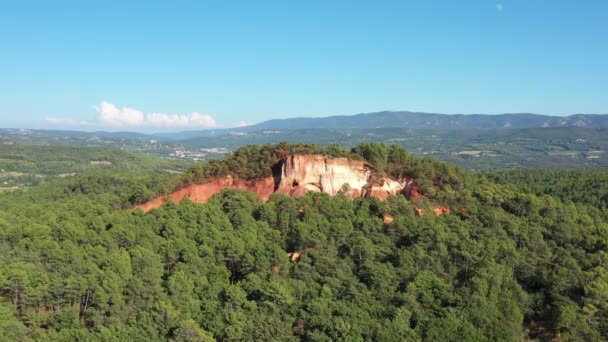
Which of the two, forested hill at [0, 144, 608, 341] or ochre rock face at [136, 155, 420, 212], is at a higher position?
ochre rock face at [136, 155, 420, 212]

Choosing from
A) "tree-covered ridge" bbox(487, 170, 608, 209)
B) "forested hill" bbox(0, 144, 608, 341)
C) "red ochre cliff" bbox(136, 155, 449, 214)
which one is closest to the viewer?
"forested hill" bbox(0, 144, 608, 341)

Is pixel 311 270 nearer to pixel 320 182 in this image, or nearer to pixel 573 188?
pixel 320 182

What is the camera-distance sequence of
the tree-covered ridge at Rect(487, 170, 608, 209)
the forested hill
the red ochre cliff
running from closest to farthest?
the forested hill
the red ochre cliff
the tree-covered ridge at Rect(487, 170, 608, 209)

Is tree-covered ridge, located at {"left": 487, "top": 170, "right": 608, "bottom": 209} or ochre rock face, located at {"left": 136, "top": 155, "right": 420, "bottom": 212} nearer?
ochre rock face, located at {"left": 136, "top": 155, "right": 420, "bottom": 212}

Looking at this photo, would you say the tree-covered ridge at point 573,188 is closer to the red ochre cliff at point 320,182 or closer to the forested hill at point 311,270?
the forested hill at point 311,270

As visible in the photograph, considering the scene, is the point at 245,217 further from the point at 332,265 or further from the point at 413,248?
the point at 413,248

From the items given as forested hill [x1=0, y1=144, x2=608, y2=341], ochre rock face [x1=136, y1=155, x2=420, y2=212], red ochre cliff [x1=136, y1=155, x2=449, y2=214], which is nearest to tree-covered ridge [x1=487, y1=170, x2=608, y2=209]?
forested hill [x1=0, y1=144, x2=608, y2=341]

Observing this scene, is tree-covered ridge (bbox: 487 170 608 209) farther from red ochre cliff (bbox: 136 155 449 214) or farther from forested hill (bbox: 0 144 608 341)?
red ochre cliff (bbox: 136 155 449 214)
